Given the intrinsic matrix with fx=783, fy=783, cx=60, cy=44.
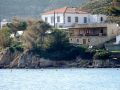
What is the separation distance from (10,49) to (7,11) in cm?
8650

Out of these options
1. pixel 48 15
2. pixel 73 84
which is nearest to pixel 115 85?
pixel 73 84

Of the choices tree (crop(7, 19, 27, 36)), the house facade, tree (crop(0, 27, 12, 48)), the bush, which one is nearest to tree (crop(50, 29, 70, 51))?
the bush

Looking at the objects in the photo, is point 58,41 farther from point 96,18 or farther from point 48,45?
point 96,18

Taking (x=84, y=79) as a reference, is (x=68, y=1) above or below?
above

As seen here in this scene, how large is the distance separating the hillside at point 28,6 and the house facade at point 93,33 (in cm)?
7702

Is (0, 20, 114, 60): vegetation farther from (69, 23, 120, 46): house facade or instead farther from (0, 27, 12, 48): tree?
(69, 23, 120, 46): house facade

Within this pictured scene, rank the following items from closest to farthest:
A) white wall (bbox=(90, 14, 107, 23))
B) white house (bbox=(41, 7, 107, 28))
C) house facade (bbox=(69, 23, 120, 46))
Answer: house facade (bbox=(69, 23, 120, 46)) < white house (bbox=(41, 7, 107, 28)) < white wall (bbox=(90, 14, 107, 23))

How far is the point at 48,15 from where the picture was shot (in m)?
120

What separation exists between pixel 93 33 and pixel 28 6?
88.6 metres

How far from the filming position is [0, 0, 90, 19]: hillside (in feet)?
602

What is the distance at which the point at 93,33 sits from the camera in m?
103

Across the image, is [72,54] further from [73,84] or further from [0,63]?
[73,84]

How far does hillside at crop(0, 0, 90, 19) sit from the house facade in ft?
253

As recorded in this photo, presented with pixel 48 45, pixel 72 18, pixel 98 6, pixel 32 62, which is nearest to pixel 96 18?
pixel 72 18
